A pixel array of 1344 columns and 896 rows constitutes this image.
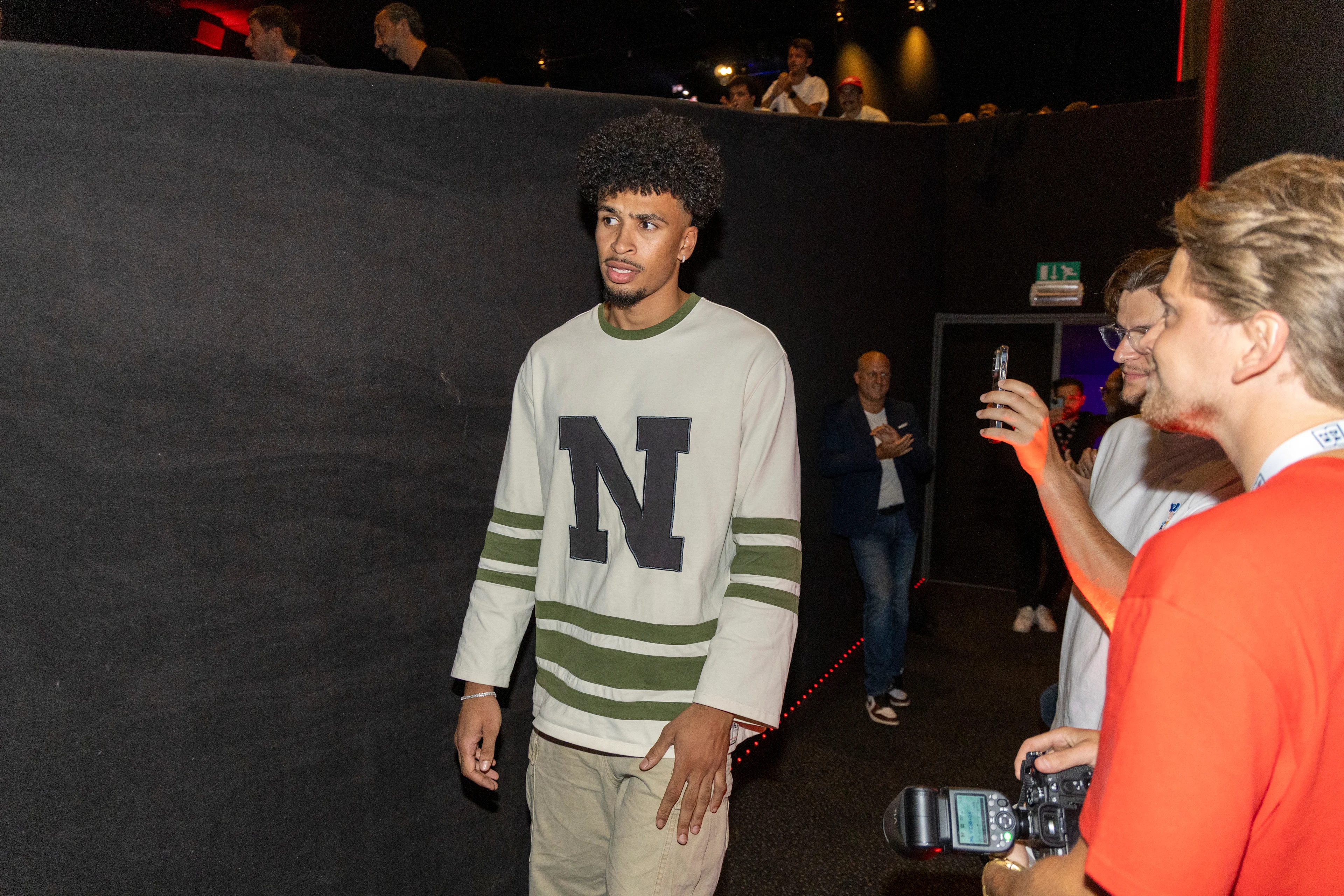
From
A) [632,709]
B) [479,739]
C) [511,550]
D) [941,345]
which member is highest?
[941,345]

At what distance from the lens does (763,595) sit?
164cm

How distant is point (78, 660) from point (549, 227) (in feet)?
5.06

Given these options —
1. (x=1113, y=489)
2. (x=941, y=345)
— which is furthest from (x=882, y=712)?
(x=941, y=345)

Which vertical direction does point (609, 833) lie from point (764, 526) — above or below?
below

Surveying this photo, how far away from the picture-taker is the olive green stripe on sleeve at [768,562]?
165 centimetres

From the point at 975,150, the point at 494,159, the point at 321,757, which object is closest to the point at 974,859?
the point at 321,757

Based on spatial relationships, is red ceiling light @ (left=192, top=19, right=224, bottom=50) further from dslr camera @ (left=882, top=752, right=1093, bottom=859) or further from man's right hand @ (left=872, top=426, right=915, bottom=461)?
dslr camera @ (left=882, top=752, right=1093, bottom=859)

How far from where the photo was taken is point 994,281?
605 centimetres

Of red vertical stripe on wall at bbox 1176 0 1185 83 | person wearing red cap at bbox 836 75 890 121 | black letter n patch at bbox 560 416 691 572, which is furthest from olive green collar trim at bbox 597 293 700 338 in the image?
red vertical stripe on wall at bbox 1176 0 1185 83

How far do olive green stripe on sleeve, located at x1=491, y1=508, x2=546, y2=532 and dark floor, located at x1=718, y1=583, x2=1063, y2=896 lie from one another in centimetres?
165

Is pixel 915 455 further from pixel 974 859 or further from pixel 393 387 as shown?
pixel 393 387

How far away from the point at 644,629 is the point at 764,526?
0.30 metres

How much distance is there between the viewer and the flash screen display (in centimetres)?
111

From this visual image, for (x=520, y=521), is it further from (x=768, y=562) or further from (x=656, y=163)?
(x=656, y=163)
